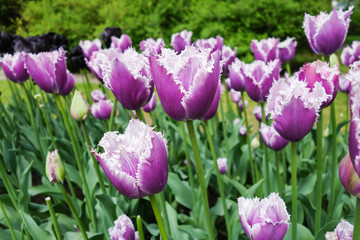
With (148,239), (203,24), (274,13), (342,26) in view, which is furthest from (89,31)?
(342,26)

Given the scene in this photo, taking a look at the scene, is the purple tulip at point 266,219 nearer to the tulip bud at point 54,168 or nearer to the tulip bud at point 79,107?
the tulip bud at point 54,168

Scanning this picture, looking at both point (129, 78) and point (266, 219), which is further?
point (129, 78)

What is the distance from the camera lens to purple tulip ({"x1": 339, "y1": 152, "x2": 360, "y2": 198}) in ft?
2.28

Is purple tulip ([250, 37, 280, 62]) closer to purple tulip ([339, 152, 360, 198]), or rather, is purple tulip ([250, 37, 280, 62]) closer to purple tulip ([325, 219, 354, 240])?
purple tulip ([325, 219, 354, 240])

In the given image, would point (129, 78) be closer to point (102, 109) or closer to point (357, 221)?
point (357, 221)

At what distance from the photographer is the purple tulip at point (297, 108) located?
89 centimetres

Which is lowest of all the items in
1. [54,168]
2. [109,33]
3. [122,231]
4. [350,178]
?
[122,231]

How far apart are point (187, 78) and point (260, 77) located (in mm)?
770

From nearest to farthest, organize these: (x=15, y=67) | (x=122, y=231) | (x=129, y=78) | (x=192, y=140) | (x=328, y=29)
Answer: (x=192, y=140) → (x=129, y=78) → (x=122, y=231) → (x=328, y=29) → (x=15, y=67)

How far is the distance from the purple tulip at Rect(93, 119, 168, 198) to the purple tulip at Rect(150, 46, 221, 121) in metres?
0.09

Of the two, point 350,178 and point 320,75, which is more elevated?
point 320,75

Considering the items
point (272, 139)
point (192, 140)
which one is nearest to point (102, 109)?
point (272, 139)

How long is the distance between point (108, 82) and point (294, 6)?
5760 millimetres

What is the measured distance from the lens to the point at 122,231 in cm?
114
